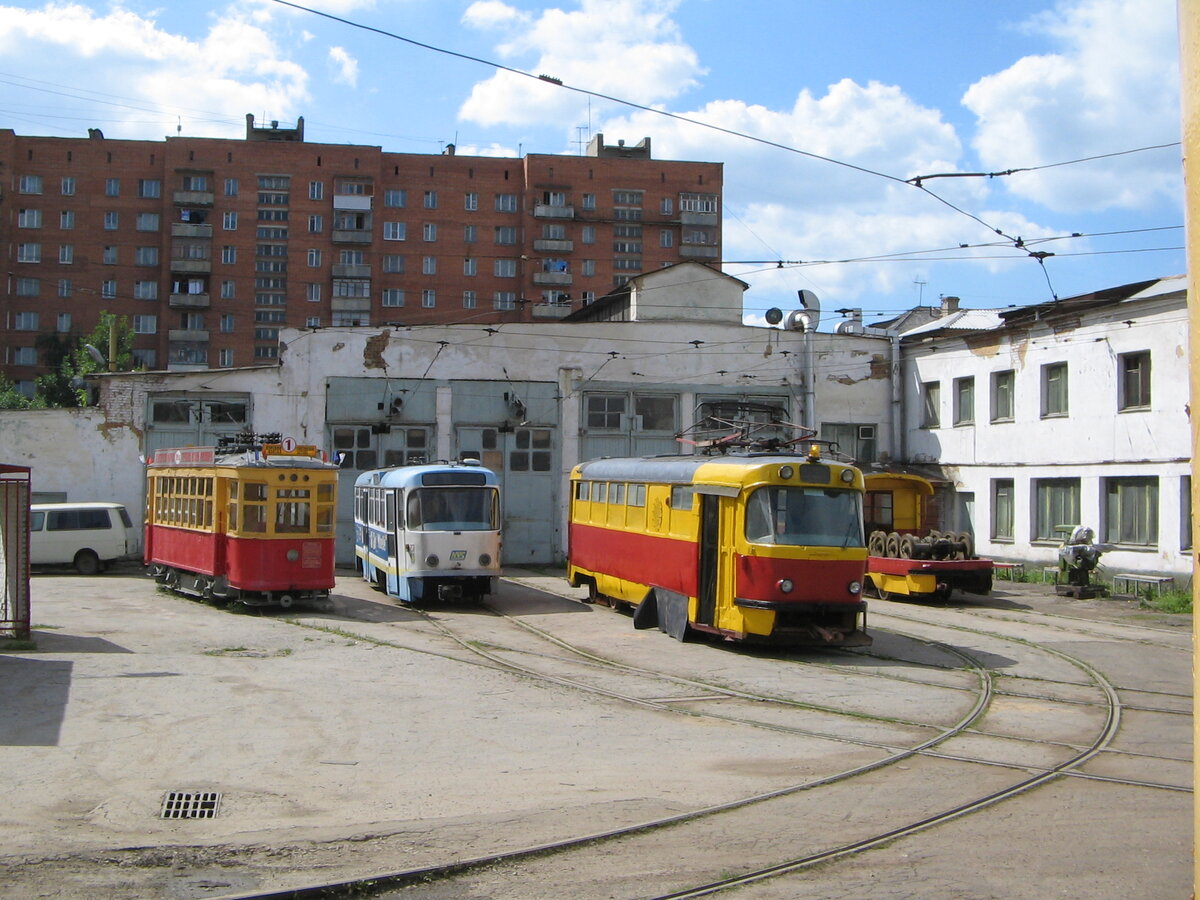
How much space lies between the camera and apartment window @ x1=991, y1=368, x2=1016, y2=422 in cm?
3056

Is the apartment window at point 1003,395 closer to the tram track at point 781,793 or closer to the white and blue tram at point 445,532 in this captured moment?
the white and blue tram at point 445,532

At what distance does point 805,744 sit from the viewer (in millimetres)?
10094

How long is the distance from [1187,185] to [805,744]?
7131 millimetres

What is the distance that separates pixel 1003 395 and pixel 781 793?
2482cm

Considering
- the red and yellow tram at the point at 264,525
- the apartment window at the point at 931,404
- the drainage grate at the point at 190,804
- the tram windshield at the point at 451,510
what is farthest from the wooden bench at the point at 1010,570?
the drainage grate at the point at 190,804

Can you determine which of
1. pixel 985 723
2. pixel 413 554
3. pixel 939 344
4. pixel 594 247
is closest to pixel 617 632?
pixel 413 554

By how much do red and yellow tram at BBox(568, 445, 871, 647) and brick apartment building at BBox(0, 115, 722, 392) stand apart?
49550 millimetres

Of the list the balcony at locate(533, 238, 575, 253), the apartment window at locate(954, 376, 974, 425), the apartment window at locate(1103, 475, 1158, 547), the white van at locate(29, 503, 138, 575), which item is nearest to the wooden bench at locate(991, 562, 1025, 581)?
the apartment window at locate(1103, 475, 1158, 547)

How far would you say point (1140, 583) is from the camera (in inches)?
979

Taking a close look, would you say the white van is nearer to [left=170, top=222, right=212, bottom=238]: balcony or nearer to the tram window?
the tram window

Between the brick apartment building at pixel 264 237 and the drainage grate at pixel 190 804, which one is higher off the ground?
the brick apartment building at pixel 264 237

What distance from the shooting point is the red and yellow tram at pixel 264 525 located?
20.4 meters

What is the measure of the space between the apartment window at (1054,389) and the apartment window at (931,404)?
447 cm

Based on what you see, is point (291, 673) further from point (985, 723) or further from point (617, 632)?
point (985, 723)
